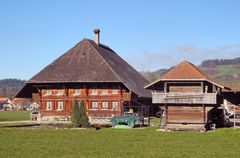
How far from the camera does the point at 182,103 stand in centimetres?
3788

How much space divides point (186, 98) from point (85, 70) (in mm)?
17081

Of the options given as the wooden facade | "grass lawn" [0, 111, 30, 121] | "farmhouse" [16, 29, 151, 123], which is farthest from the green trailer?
"grass lawn" [0, 111, 30, 121]

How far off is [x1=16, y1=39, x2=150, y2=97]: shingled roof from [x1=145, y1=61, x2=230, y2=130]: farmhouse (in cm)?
997

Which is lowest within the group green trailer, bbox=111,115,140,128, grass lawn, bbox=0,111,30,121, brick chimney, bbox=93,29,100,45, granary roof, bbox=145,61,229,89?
grass lawn, bbox=0,111,30,121

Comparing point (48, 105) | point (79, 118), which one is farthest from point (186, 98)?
point (48, 105)

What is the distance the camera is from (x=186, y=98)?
3756 cm

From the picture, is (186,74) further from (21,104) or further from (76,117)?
(21,104)

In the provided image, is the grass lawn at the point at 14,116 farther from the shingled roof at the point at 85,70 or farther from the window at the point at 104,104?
the window at the point at 104,104

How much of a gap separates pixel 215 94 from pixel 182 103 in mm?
3063

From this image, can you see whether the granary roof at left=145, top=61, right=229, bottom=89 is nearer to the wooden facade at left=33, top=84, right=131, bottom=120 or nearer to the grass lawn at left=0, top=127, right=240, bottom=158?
the grass lawn at left=0, top=127, right=240, bottom=158

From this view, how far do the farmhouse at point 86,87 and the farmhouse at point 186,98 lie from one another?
9827mm

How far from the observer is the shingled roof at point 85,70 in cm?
4978

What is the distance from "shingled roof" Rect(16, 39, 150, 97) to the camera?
4978 centimetres

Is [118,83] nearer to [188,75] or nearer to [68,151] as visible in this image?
[188,75]
